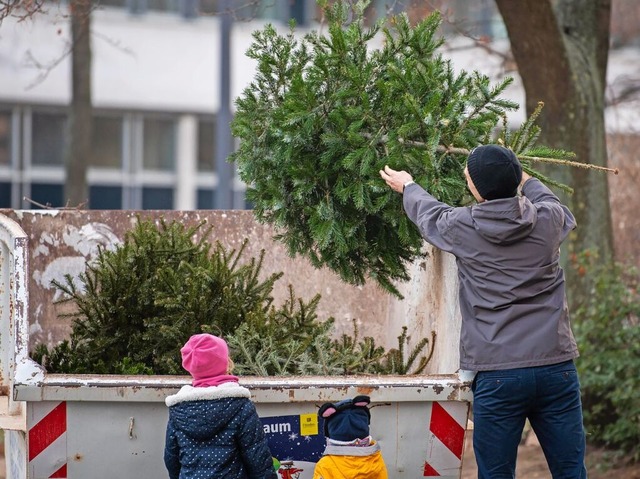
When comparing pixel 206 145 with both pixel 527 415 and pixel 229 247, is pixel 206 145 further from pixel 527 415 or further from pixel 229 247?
pixel 527 415

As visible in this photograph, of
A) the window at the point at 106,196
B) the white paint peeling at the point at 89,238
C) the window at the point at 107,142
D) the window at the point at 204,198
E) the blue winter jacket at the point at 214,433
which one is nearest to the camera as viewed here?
the blue winter jacket at the point at 214,433

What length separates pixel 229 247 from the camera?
20.0 feet

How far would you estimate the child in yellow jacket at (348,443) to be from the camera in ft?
12.7

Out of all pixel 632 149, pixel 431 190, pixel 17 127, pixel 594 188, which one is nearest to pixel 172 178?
pixel 17 127

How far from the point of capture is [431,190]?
4371 mm

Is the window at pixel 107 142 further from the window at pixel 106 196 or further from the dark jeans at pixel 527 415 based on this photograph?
the dark jeans at pixel 527 415

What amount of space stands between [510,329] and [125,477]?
1.55 metres

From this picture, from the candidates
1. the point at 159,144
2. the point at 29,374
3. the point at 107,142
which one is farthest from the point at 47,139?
the point at 29,374

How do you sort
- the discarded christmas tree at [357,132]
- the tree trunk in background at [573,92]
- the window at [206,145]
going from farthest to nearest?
1. the window at [206,145]
2. the tree trunk in background at [573,92]
3. the discarded christmas tree at [357,132]

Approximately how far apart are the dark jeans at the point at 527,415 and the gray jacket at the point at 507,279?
0.18ft

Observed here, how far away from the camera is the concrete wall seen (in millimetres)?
5590

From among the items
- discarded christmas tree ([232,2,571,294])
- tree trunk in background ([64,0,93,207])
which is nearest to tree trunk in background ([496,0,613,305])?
discarded christmas tree ([232,2,571,294])

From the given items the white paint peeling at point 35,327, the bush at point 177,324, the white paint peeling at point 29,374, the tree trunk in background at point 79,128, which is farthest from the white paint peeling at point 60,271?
the tree trunk in background at point 79,128

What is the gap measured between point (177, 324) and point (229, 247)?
4.59ft
